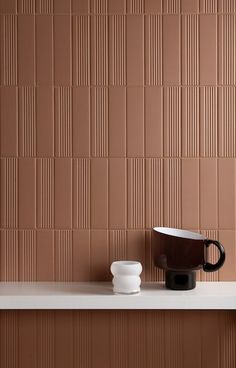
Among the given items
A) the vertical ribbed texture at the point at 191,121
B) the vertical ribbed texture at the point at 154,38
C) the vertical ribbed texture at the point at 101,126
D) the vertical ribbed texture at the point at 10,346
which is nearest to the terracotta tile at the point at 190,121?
the vertical ribbed texture at the point at 191,121

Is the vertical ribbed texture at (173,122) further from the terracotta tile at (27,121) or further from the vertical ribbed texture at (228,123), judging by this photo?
the terracotta tile at (27,121)

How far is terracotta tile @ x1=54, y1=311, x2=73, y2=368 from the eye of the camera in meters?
1.41

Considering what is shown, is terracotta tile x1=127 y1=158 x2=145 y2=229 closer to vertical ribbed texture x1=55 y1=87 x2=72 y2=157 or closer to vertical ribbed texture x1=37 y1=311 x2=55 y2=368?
vertical ribbed texture x1=55 y1=87 x2=72 y2=157

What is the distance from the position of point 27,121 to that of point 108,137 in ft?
0.75

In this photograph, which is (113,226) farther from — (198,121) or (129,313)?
(198,121)

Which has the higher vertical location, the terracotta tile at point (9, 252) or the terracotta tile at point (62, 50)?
the terracotta tile at point (62, 50)

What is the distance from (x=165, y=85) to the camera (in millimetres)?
1413

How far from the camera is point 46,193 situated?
4.65 ft

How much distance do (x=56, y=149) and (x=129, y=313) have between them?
491 millimetres

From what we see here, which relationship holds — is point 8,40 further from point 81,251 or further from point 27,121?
point 81,251

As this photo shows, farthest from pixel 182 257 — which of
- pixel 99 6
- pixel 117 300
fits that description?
pixel 99 6

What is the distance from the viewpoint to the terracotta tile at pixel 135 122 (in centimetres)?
142

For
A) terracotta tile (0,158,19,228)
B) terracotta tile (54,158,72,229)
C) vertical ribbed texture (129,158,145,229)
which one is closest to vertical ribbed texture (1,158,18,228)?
terracotta tile (0,158,19,228)

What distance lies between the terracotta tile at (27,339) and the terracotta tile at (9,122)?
45 centimetres
